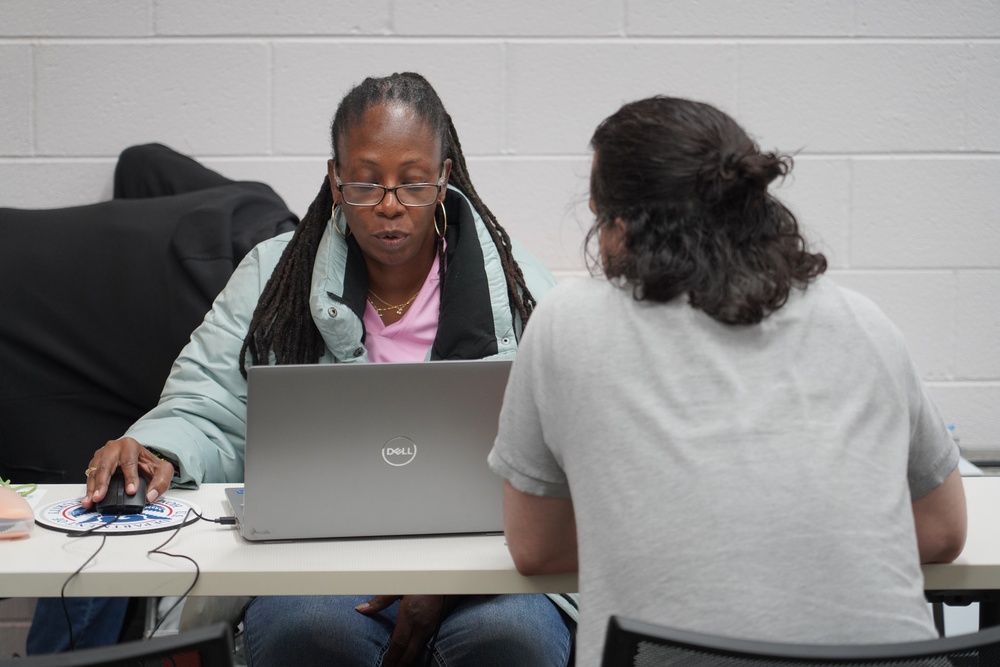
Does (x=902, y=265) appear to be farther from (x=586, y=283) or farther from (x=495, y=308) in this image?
(x=586, y=283)

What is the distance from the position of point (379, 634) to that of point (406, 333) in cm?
56

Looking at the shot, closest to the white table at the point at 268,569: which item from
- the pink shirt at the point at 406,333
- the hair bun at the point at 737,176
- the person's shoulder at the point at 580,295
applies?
the person's shoulder at the point at 580,295

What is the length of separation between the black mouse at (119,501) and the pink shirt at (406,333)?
0.55 m

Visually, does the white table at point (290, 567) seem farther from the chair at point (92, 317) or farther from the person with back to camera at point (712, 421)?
the chair at point (92, 317)

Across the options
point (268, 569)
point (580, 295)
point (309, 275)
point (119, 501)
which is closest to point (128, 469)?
point (119, 501)

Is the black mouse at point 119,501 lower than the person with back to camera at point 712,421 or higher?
lower

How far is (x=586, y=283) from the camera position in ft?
3.52

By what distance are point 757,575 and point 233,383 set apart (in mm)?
1064

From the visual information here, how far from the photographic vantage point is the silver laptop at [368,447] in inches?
46.7

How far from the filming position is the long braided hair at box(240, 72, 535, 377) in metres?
1.73

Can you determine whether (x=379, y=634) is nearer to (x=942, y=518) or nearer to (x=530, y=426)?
(x=530, y=426)

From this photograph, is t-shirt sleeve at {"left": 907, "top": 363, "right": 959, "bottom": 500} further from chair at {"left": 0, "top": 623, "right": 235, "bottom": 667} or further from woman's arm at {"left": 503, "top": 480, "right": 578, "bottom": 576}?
chair at {"left": 0, "top": 623, "right": 235, "bottom": 667}

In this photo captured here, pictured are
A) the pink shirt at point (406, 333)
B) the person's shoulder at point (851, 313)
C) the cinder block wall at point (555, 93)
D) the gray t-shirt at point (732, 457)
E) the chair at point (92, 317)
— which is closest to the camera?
the gray t-shirt at point (732, 457)

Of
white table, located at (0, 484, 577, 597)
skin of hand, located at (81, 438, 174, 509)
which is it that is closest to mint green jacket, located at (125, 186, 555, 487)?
skin of hand, located at (81, 438, 174, 509)
